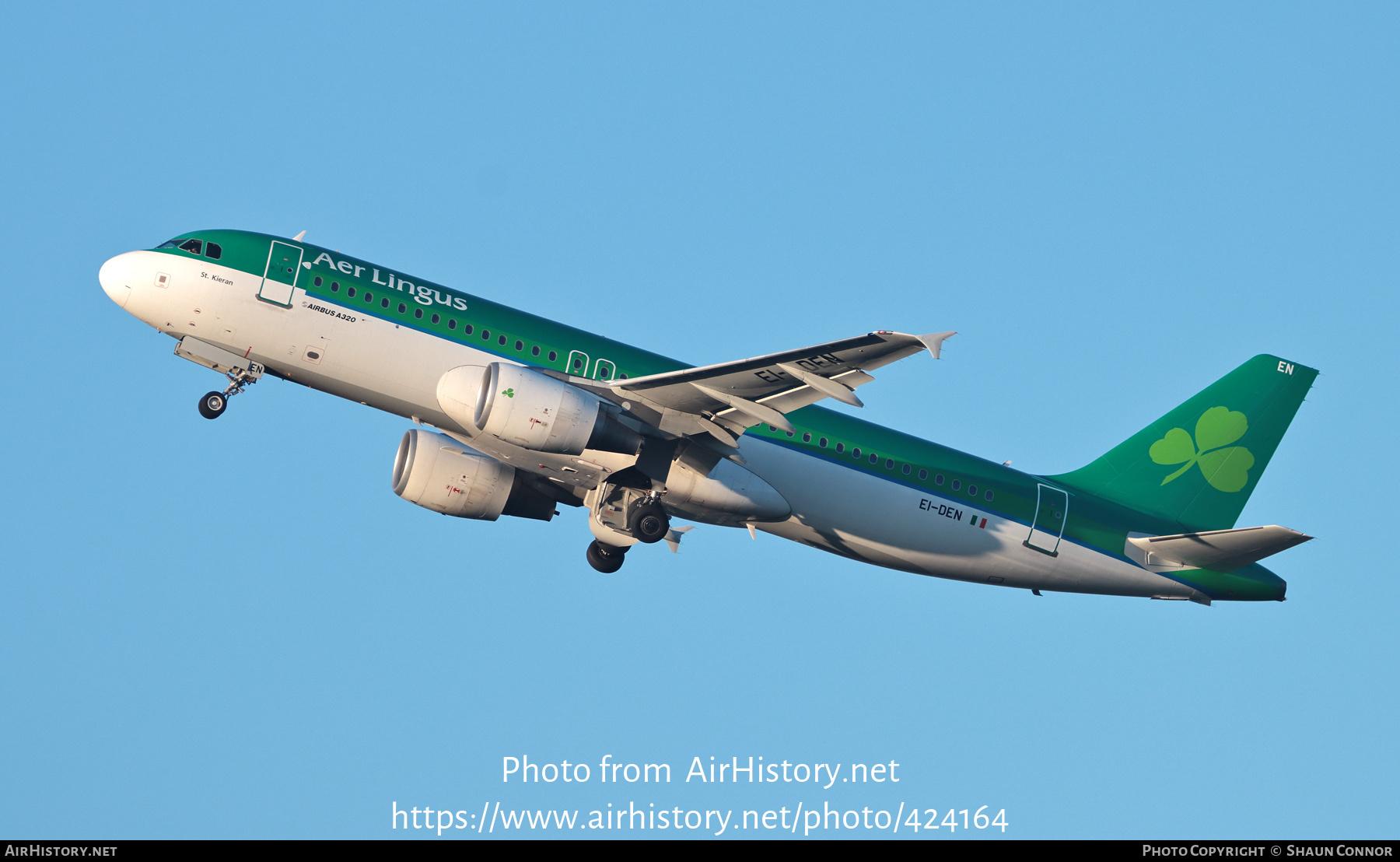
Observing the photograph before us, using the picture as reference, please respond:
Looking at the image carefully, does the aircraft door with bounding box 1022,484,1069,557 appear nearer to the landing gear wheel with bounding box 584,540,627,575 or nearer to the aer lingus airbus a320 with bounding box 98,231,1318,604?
the aer lingus airbus a320 with bounding box 98,231,1318,604

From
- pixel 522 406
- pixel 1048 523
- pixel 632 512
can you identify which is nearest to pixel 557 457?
pixel 632 512

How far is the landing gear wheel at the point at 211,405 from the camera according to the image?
31.0 m

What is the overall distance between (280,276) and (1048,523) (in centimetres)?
2057

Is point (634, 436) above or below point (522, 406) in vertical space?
above

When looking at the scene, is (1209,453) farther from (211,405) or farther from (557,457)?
(211,405)

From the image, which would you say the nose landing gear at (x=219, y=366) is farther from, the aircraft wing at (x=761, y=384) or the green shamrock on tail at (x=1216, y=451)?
the green shamrock on tail at (x=1216, y=451)

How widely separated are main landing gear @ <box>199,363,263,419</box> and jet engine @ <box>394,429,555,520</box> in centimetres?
462

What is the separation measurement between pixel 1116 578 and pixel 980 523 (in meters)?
4.55

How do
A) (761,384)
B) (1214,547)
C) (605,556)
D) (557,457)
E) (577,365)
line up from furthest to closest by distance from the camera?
(605,556), (1214,547), (557,457), (577,365), (761,384)

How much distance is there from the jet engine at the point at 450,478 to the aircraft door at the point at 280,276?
18.0 feet

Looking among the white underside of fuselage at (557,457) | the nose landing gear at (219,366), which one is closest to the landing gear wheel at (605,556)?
the white underside of fuselage at (557,457)

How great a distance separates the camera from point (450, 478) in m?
34.2

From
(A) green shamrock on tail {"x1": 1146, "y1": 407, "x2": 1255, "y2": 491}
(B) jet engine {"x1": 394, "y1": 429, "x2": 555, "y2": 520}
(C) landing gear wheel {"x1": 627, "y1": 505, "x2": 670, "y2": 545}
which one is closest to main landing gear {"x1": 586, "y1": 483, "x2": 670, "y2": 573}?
(C) landing gear wheel {"x1": 627, "y1": 505, "x2": 670, "y2": 545}

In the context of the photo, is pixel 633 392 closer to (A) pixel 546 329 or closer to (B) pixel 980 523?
(A) pixel 546 329
